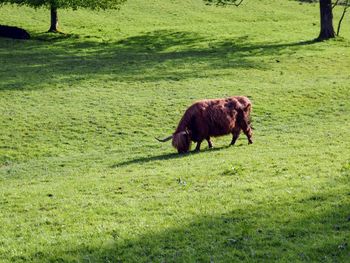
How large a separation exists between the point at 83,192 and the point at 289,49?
32.0 m

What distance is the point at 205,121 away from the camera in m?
20.7

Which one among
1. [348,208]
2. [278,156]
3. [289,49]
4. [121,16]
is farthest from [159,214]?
[121,16]

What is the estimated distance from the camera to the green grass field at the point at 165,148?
38.0 feet

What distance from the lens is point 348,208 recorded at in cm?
1235

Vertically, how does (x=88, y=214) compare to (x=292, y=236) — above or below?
below

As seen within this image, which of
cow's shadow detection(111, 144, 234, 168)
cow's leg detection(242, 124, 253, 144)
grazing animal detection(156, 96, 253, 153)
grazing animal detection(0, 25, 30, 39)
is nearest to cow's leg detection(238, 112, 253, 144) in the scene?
cow's leg detection(242, 124, 253, 144)

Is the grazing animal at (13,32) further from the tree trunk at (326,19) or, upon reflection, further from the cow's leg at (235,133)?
the cow's leg at (235,133)

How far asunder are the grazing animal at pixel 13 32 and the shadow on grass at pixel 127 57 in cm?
106

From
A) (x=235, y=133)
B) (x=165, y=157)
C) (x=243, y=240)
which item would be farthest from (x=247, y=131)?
(x=243, y=240)

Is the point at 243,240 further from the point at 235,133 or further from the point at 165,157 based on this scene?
the point at 235,133

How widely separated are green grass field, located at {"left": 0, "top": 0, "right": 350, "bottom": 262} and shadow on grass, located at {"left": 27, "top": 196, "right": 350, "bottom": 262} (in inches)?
1.4

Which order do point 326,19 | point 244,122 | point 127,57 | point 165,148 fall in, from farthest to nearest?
point 326,19
point 127,57
point 165,148
point 244,122

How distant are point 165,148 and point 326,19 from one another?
Answer: 28957mm

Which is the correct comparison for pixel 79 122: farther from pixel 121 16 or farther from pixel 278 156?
pixel 121 16
